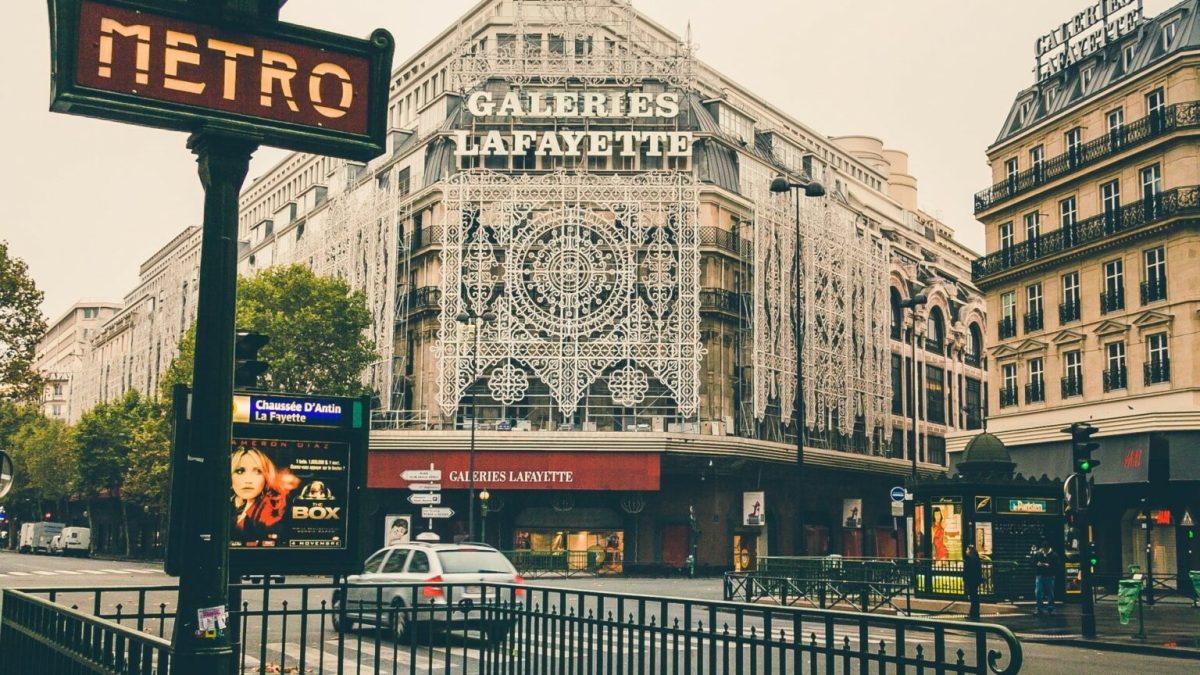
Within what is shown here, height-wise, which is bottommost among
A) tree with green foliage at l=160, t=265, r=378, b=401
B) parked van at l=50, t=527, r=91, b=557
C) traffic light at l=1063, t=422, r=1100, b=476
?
parked van at l=50, t=527, r=91, b=557

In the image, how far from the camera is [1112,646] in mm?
20625

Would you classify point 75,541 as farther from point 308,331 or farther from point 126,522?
point 308,331

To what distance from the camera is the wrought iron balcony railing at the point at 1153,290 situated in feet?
135

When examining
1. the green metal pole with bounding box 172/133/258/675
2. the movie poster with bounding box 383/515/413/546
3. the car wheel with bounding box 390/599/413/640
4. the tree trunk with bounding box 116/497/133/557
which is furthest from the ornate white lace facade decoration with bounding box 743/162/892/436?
the green metal pole with bounding box 172/133/258/675

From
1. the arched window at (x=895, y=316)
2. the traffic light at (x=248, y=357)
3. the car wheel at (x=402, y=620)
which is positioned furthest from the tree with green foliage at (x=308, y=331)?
the traffic light at (x=248, y=357)

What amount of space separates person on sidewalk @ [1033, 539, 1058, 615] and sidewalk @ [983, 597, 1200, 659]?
0.94 ft

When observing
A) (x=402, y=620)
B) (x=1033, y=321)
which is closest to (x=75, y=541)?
(x=1033, y=321)

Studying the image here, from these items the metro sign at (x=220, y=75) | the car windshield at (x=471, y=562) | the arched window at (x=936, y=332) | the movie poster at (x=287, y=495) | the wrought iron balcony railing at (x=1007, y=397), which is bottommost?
the car windshield at (x=471, y=562)

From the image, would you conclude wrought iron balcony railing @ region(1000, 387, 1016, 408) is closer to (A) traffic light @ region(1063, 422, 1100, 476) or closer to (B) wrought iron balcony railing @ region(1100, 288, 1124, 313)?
(B) wrought iron balcony railing @ region(1100, 288, 1124, 313)

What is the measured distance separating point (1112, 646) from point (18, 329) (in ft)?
118

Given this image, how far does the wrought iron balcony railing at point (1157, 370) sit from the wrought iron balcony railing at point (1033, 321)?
640cm

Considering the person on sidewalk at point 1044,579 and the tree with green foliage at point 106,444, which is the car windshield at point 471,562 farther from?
the tree with green foliage at point 106,444

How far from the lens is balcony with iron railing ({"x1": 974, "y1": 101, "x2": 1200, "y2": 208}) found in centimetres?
4088

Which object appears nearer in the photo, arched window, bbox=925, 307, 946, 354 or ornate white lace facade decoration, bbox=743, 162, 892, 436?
ornate white lace facade decoration, bbox=743, 162, 892, 436
